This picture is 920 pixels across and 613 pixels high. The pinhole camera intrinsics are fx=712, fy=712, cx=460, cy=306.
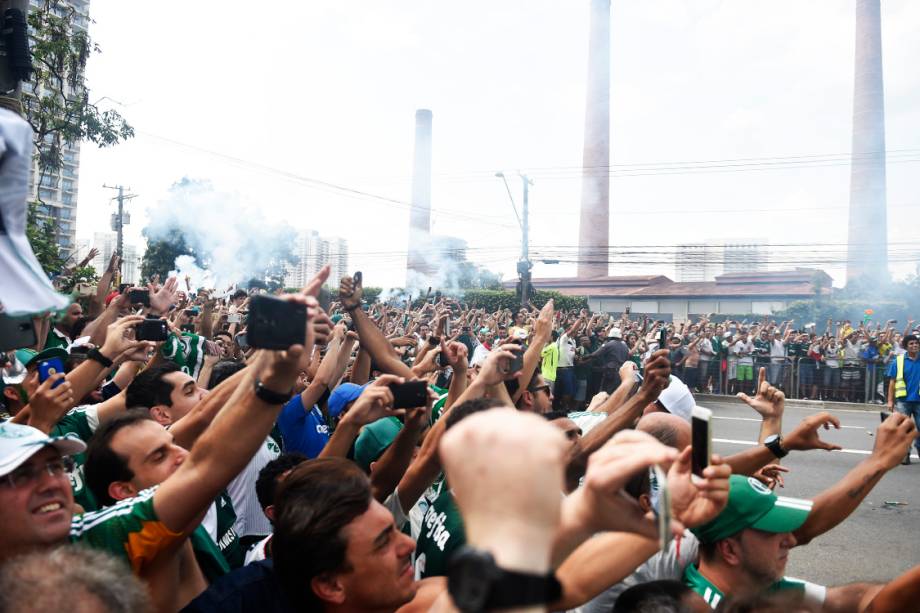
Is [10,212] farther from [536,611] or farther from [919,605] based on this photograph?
[919,605]

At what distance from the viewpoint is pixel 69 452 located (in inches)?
80.9

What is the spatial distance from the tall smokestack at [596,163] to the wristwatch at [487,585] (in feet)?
164

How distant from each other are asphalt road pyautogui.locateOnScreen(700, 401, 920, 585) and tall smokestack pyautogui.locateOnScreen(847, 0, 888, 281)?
38.4 metres

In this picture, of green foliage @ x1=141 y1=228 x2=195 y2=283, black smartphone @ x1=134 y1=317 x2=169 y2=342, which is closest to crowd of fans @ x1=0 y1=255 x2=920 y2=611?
black smartphone @ x1=134 y1=317 x2=169 y2=342

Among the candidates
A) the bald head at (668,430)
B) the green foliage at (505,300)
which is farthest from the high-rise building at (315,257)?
the bald head at (668,430)

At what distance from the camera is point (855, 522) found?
21.1ft

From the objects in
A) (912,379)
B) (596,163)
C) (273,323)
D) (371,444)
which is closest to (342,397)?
(371,444)

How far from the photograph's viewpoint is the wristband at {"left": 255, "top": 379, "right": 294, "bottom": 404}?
1724mm

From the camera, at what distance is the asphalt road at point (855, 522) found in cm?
518

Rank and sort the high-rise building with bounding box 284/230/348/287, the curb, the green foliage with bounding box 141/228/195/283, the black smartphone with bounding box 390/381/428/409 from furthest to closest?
the high-rise building with bounding box 284/230/348/287, the green foliage with bounding box 141/228/195/283, the curb, the black smartphone with bounding box 390/381/428/409

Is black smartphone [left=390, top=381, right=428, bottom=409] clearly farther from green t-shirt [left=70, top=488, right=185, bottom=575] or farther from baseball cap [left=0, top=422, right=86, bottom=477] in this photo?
baseball cap [left=0, top=422, right=86, bottom=477]

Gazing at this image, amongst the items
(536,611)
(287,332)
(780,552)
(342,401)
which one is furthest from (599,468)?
(342,401)

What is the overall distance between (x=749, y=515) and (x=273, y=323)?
161cm

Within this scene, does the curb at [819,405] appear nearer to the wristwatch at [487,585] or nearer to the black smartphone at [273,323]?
the black smartphone at [273,323]
